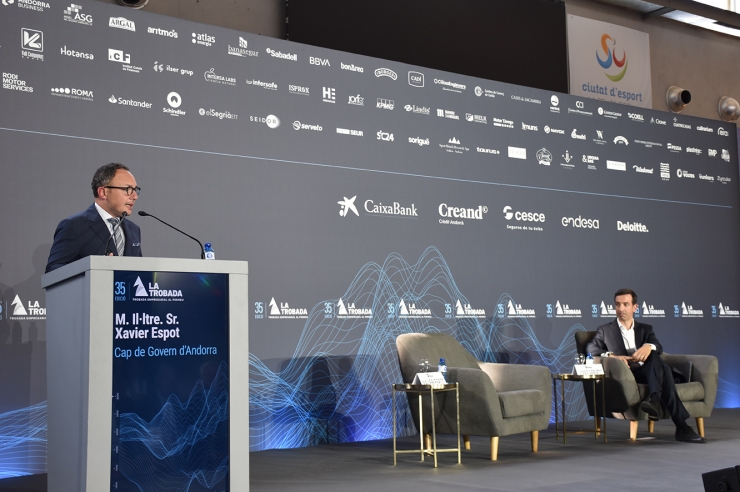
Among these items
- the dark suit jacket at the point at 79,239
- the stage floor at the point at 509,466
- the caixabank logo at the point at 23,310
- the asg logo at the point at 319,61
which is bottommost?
the stage floor at the point at 509,466

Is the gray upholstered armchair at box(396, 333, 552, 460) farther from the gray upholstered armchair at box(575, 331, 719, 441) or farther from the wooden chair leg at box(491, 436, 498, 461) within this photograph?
the gray upholstered armchair at box(575, 331, 719, 441)

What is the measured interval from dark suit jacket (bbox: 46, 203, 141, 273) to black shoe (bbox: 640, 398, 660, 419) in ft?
11.9

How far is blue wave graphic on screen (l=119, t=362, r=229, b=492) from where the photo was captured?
8.54 ft

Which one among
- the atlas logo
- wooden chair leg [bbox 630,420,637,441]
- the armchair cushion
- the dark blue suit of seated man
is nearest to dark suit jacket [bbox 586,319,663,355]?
the dark blue suit of seated man

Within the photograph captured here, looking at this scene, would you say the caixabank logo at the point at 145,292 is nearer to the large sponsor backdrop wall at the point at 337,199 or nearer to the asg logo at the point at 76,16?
the large sponsor backdrop wall at the point at 337,199

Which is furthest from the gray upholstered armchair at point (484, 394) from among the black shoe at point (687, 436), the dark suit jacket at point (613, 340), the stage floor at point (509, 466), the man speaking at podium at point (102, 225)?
the man speaking at podium at point (102, 225)

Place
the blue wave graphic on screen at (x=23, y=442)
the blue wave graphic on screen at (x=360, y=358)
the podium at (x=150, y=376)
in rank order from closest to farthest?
1. the podium at (x=150, y=376)
2. the blue wave graphic on screen at (x=23, y=442)
3. the blue wave graphic on screen at (x=360, y=358)

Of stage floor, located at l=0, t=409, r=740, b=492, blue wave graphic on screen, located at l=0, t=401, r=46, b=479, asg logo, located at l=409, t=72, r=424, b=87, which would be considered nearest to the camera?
stage floor, located at l=0, t=409, r=740, b=492

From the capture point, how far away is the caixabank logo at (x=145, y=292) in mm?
2627

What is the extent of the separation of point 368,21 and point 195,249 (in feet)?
9.04

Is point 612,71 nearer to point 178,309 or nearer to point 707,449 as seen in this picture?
point 707,449

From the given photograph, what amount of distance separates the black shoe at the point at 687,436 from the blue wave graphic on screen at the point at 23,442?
4169mm

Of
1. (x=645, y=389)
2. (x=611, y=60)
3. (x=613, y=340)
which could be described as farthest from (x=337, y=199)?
(x=611, y=60)

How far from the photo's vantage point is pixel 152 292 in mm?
2689
